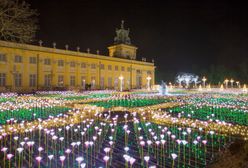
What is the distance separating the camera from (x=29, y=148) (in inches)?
259

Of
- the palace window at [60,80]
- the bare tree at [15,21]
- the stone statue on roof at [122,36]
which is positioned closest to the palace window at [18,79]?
the palace window at [60,80]

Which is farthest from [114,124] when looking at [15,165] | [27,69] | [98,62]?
[98,62]

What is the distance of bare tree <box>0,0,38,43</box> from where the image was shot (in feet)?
35.6

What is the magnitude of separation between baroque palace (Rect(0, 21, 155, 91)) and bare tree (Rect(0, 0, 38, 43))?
14039mm

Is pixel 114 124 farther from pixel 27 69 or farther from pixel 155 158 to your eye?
Result: pixel 27 69

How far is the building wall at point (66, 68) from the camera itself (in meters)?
34.2

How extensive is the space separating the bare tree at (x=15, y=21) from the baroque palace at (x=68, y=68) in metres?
14.0

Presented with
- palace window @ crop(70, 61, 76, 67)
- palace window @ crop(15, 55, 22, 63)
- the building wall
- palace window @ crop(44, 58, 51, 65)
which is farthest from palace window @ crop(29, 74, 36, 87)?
palace window @ crop(70, 61, 76, 67)

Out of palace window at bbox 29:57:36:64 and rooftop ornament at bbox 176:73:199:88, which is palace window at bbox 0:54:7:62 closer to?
palace window at bbox 29:57:36:64

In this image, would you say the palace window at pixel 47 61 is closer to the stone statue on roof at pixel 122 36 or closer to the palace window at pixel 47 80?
the palace window at pixel 47 80

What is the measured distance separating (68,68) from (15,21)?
32303 mm

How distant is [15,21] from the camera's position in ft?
36.8

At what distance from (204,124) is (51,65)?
35.9 metres

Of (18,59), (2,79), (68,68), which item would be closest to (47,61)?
(68,68)
